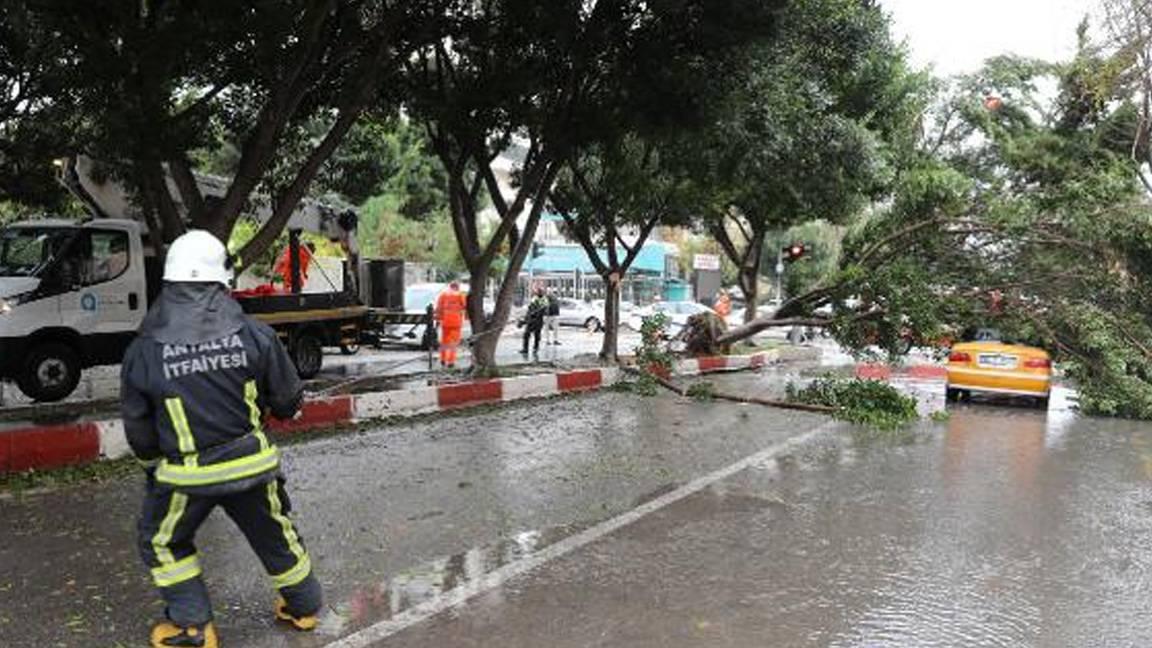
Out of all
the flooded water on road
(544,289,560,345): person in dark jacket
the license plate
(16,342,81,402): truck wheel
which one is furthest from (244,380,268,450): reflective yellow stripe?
(544,289,560,345): person in dark jacket

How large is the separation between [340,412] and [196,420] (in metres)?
6.90

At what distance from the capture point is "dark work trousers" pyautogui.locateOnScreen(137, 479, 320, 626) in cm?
437

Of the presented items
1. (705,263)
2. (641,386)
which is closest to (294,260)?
(641,386)

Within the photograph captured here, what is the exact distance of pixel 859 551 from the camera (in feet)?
22.0

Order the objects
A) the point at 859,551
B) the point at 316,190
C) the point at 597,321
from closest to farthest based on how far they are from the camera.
→ the point at 859,551
the point at 316,190
the point at 597,321

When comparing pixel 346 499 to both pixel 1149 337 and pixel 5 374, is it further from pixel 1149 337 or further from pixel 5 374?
pixel 1149 337

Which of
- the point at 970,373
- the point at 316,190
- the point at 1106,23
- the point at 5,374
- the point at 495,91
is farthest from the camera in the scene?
the point at 316,190

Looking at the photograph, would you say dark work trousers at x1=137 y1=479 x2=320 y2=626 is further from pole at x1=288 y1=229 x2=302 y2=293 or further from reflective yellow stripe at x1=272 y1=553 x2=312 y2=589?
pole at x1=288 y1=229 x2=302 y2=293

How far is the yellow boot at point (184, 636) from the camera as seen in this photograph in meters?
4.41

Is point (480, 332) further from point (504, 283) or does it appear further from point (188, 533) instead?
point (188, 533)

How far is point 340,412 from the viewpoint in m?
11.1

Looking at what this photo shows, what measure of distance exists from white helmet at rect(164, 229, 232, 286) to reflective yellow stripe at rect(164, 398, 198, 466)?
21.2 inches

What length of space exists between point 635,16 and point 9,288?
323 inches

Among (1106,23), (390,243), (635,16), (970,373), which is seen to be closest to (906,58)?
(1106,23)
